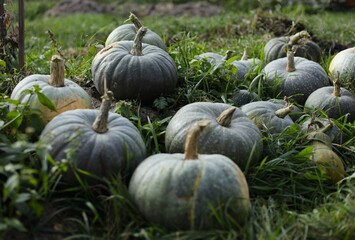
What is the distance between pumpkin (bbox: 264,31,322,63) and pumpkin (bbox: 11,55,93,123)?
8.28 feet

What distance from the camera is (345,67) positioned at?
5.32 metres

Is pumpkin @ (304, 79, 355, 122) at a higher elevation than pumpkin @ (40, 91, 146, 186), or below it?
below

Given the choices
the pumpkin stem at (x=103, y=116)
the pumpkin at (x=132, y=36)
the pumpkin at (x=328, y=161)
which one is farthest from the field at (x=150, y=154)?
the pumpkin stem at (x=103, y=116)

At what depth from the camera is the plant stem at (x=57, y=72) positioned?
379 cm

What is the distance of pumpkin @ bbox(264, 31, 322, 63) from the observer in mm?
5766

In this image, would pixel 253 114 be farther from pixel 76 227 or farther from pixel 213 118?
pixel 76 227

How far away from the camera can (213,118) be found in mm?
3717

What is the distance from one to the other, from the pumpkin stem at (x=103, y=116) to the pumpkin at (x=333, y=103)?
1.95 m

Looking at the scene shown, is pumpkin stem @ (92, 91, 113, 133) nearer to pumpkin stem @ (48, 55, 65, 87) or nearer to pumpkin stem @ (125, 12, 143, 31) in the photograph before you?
pumpkin stem @ (48, 55, 65, 87)

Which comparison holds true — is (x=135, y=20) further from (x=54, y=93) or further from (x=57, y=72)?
(x=54, y=93)

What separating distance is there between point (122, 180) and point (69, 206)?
366 millimetres

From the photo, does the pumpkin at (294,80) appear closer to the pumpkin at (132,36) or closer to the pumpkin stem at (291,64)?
the pumpkin stem at (291,64)

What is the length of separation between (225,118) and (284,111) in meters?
0.67

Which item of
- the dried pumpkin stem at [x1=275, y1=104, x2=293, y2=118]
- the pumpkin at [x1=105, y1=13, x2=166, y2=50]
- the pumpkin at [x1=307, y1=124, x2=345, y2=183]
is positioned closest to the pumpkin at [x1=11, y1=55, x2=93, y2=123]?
the pumpkin at [x1=105, y1=13, x2=166, y2=50]
